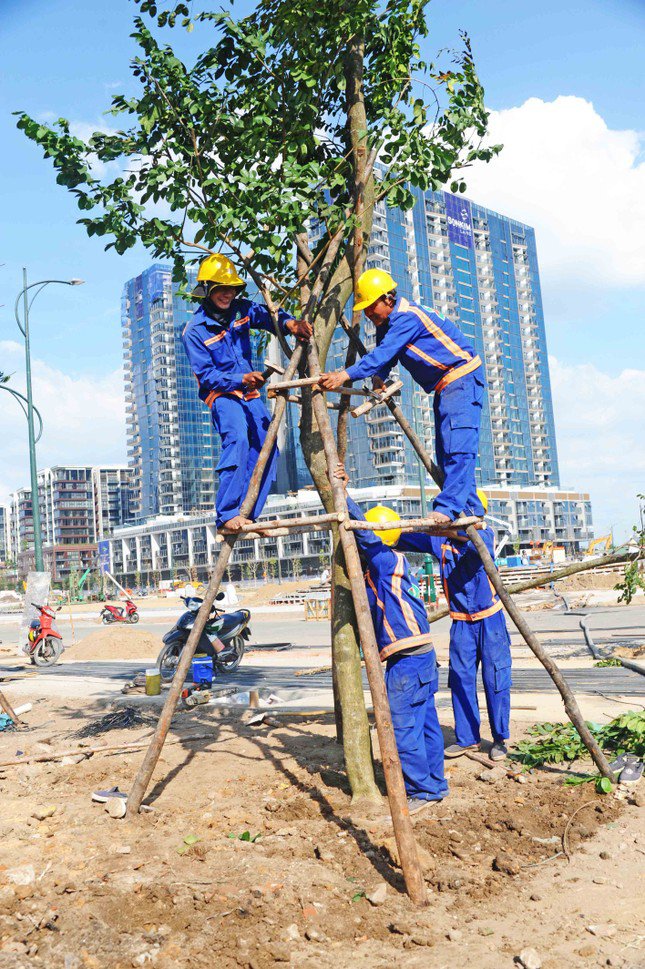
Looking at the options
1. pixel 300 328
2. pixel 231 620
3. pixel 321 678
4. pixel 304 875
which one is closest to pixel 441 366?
pixel 300 328

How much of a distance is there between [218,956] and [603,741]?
12.6 feet

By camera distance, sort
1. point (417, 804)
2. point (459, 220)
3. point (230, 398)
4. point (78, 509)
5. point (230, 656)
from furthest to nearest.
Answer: point (78, 509) → point (459, 220) → point (230, 656) → point (230, 398) → point (417, 804)

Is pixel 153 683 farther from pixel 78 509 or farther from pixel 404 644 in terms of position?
pixel 78 509

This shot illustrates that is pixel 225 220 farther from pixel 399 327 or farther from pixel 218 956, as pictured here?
pixel 218 956

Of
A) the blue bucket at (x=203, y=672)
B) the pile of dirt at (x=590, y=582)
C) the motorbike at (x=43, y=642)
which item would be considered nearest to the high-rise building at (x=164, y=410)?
the pile of dirt at (x=590, y=582)

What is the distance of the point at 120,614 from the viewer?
34188mm

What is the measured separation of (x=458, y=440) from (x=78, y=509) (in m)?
166

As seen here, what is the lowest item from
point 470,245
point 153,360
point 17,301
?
point 17,301

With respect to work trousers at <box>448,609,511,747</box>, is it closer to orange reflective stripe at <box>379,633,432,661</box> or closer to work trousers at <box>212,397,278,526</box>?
orange reflective stripe at <box>379,633,432,661</box>

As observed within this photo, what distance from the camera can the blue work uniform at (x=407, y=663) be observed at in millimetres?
5078

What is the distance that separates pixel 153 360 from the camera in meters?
135

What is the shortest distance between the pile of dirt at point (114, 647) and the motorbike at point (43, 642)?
1.68 metres

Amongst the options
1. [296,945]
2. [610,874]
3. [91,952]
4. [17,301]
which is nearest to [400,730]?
[610,874]

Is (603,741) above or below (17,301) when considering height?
Result: below
